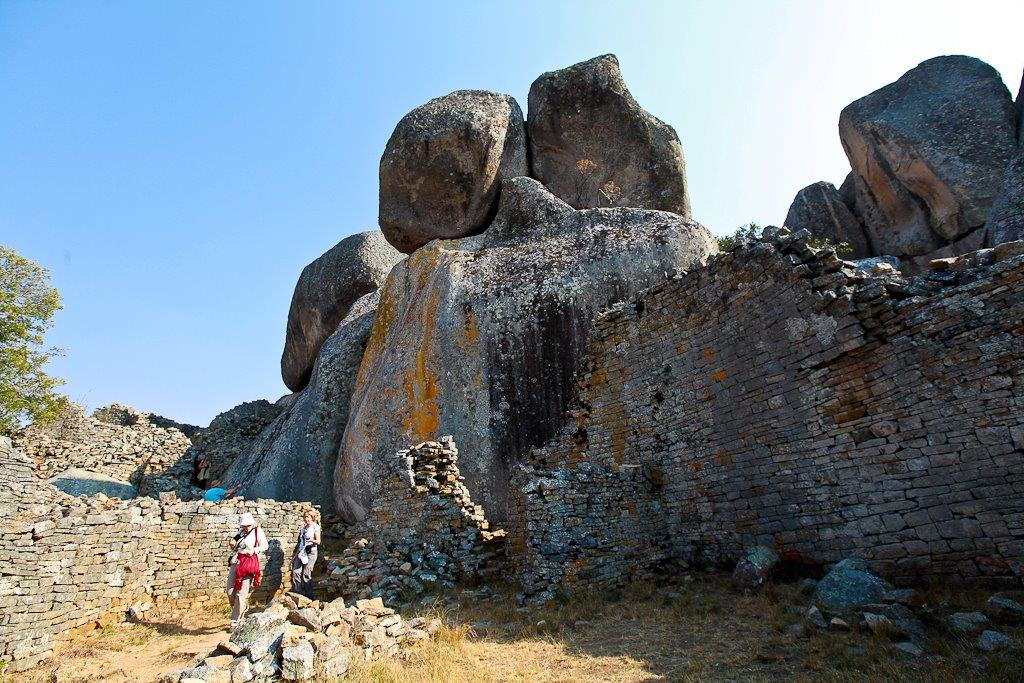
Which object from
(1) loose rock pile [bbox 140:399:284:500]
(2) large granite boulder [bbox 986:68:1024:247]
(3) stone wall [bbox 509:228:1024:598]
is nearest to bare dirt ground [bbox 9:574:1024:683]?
(3) stone wall [bbox 509:228:1024:598]

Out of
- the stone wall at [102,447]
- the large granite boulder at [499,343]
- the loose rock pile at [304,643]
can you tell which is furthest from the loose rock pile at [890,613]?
the stone wall at [102,447]

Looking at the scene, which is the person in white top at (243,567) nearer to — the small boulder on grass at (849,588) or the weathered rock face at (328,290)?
the small boulder on grass at (849,588)

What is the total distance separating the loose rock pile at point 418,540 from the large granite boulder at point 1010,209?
17439 millimetres

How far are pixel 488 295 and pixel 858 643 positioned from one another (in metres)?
11.8

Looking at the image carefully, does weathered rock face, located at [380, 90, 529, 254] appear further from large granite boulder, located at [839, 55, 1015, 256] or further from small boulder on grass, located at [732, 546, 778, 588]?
small boulder on grass, located at [732, 546, 778, 588]

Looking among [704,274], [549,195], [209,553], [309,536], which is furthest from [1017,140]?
[209,553]

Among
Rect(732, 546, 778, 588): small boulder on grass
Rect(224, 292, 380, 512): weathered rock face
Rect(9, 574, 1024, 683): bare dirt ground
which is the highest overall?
Rect(224, 292, 380, 512): weathered rock face

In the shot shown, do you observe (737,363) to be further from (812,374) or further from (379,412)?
(379,412)

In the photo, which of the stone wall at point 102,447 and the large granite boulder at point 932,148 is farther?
the large granite boulder at point 932,148

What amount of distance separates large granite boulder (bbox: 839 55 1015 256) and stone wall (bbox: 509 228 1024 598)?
730 inches

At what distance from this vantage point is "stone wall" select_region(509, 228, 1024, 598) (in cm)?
593

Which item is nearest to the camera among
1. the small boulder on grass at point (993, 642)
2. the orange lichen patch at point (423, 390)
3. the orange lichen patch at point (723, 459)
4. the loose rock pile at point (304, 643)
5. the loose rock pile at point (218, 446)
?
the small boulder on grass at point (993, 642)

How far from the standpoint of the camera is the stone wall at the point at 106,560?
6.67 meters

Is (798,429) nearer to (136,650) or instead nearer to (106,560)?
(136,650)
